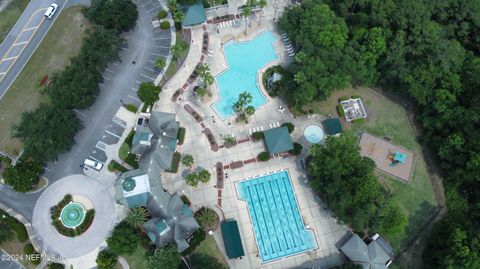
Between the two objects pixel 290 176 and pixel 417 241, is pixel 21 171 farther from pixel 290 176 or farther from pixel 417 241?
pixel 417 241

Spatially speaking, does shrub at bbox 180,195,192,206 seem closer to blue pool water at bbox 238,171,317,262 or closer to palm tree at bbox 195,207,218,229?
palm tree at bbox 195,207,218,229

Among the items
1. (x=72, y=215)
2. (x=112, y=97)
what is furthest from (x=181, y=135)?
(x=72, y=215)

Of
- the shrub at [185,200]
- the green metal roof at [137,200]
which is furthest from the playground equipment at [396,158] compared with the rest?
the green metal roof at [137,200]

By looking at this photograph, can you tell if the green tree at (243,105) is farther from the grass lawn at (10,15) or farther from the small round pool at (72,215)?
the grass lawn at (10,15)

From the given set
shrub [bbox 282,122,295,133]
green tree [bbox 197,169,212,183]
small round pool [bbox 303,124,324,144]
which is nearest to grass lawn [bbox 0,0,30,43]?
green tree [bbox 197,169,212,183]

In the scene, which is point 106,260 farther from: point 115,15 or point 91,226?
point 115,15
